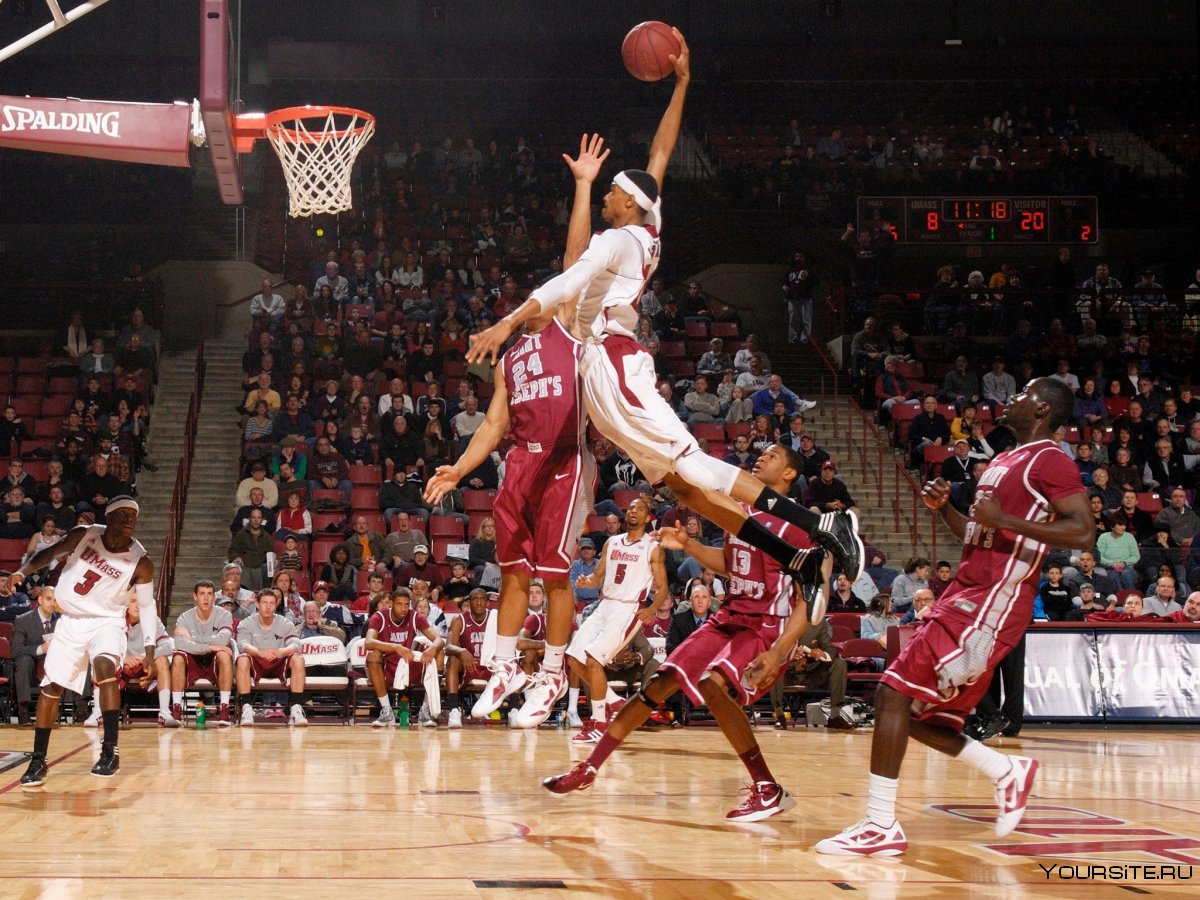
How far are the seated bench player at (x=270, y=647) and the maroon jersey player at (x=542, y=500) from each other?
21.6 feet

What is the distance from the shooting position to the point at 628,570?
11688 mm

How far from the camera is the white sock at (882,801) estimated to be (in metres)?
5.68

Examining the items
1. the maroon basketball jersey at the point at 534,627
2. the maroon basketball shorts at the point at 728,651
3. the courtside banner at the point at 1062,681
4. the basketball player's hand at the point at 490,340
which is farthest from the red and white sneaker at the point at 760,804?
the courtside banner at the point at 1062,681

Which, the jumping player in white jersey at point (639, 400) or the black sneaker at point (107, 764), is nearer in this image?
the jumping player in white jersey at point (639, 400)

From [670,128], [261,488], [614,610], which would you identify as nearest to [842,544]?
[670,128]

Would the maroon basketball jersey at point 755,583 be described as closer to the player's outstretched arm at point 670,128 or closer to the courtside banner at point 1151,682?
the player's outstretched arm at point 670,128

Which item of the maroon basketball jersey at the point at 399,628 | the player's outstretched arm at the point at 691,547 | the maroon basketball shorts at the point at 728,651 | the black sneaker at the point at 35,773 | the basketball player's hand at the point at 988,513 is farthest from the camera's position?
the maroon basketball jersey at the point at 399,628

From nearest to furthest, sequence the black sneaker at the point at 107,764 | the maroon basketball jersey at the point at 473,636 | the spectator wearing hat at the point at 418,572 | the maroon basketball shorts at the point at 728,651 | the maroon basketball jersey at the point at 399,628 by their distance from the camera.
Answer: the maroon basketball shorts at the point at 728,651 → the black sneaker at the point at 107,764 → the maroon basketball jersey at the point at 399,628 → the maroon basketball jersey at the point at 473,636 → the spectator wearing hat at the point at 418,572

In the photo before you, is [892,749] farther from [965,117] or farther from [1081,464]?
[965,117]

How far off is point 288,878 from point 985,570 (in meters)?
3.05

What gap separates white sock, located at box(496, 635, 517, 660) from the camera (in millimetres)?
6844

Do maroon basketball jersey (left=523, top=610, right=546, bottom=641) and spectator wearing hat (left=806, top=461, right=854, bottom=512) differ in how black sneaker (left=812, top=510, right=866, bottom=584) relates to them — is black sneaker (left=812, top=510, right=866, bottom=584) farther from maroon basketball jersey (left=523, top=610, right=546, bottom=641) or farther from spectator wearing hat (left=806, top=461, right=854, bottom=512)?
spectator wearing hat (left=806, top=461, right=854, bottom=512)

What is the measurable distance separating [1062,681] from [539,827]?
28.0 feet

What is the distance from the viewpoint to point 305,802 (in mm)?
7000
